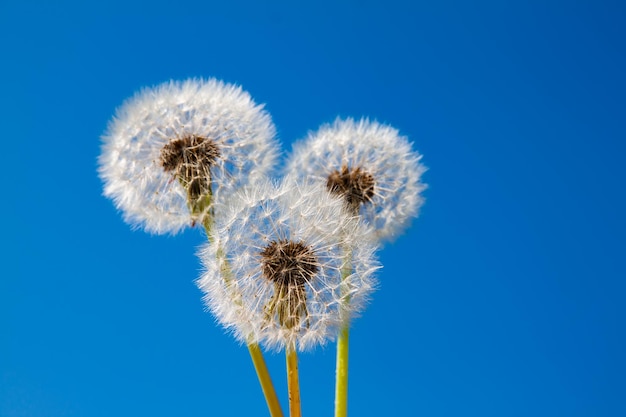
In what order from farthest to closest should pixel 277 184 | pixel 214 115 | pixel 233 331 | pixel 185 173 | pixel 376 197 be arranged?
pixel 376 197 → pixel 214 115 → pixel 185 173 → pixel 277 184 → pixel 233 331

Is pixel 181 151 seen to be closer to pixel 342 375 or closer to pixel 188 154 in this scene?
pixel 188 154

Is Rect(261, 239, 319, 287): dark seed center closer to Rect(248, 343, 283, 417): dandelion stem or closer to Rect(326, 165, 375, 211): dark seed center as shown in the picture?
Rect(248, 343, 283, 417): dandelion stem

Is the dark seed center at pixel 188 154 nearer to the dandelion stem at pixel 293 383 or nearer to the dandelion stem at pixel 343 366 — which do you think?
the dandelion stem at pixel 343 366

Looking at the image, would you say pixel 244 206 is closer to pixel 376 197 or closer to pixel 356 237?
pixel 356 237

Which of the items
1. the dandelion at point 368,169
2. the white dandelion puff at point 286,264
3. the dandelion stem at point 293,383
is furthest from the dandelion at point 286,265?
the dandelion at point 368,169

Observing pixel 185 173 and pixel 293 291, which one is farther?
pixel 185 173

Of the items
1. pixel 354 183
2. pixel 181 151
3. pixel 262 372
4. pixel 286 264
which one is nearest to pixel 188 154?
pixel 181 151

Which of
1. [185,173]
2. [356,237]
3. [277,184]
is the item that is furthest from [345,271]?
[185,173]

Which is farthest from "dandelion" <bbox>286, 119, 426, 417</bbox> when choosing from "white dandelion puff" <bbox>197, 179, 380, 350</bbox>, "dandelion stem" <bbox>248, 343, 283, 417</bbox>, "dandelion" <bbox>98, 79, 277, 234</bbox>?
"dandelion stem" <bbox>248, 343, 283, 417</bbox>
